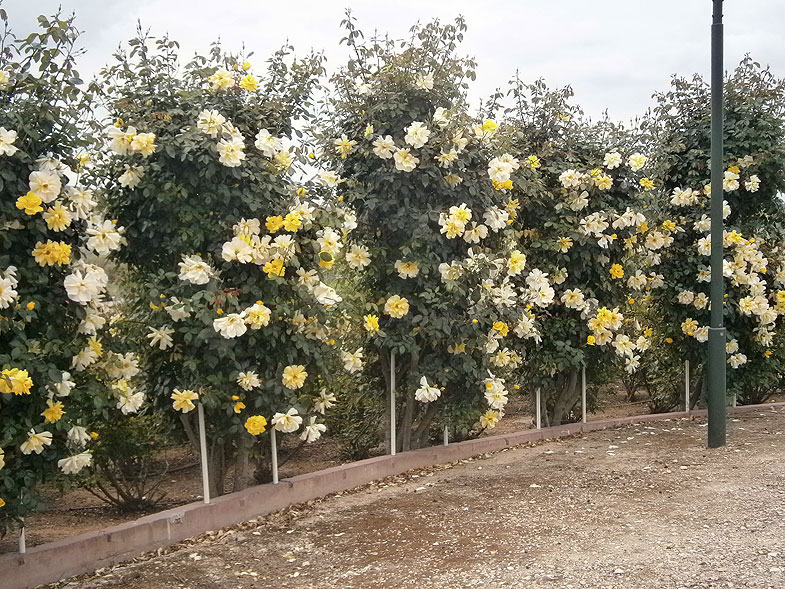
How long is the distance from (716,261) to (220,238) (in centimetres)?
377

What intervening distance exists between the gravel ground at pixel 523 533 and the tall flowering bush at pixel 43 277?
714mm

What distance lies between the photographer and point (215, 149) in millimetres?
4406

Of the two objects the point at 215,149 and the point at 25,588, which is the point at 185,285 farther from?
the point at 25,588

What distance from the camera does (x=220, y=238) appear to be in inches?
181

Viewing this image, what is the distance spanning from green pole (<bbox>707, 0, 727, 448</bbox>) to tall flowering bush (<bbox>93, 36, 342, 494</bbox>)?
3029 millimetres

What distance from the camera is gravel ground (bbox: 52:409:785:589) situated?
3812mm

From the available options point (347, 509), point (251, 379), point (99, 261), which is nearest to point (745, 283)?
point (347, 509)

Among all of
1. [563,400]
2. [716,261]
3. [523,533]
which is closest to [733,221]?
[716,261]

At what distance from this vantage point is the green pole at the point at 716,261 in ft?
19.9

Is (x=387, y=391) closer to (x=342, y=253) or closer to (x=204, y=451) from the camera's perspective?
(x=342, y=253)

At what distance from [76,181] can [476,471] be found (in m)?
3.33

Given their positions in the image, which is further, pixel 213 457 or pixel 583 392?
pixel 583 392

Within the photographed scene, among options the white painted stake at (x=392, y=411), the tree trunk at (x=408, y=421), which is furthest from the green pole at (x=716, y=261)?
the white painted stake at (x=392, y=411)

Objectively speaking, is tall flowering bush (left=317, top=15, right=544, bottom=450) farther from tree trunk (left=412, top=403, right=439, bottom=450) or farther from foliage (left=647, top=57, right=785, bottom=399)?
foliage (left=647, top=57, right=785, bottom=399)
